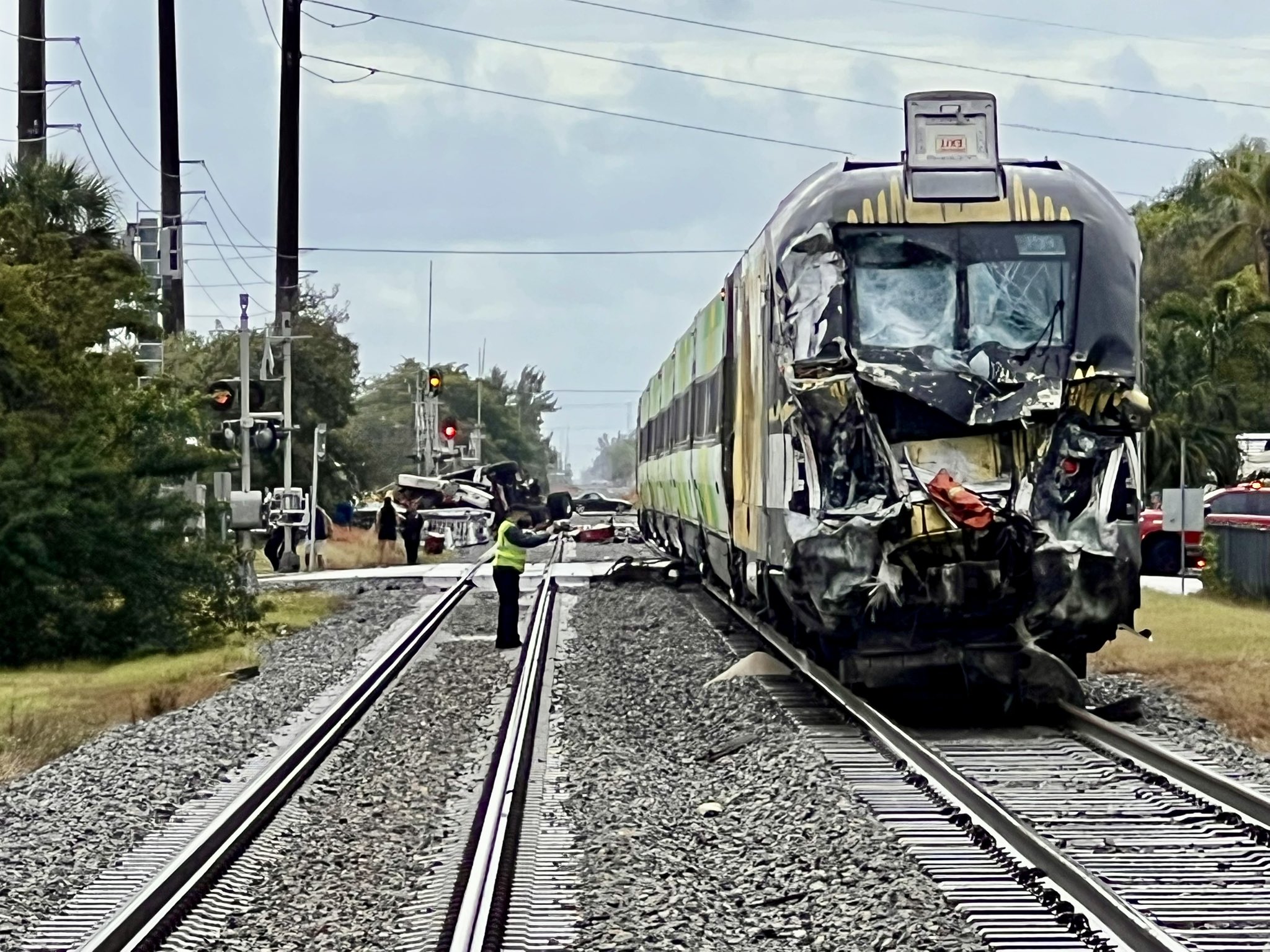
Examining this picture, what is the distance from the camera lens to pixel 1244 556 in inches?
1057

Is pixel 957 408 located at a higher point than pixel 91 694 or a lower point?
higher

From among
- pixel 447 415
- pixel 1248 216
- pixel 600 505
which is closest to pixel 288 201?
pixel 1248 216

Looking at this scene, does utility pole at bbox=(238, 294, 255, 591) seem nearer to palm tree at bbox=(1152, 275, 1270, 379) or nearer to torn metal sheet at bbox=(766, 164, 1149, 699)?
torn metal sheet at bbox=(766, 164, 1149, 699)

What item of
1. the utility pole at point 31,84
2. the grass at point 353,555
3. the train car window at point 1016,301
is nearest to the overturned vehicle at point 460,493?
the grass at point 353,555

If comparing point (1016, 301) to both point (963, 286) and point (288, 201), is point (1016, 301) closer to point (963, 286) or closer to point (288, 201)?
point (963, 286)

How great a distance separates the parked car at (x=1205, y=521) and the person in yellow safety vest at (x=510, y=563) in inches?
351

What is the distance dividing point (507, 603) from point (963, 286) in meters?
8.77

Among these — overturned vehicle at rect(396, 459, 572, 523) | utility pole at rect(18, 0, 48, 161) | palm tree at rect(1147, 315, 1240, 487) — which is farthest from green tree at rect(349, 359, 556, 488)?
utility pole at rect(18, 0, 48, 161)

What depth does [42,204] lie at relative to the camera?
27.1 metres

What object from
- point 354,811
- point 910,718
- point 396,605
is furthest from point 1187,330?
point 354,811

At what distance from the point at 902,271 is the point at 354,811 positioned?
5316 mm

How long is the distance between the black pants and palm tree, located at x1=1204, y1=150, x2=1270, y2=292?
31.0 metres

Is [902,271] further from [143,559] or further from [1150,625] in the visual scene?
[143,559]

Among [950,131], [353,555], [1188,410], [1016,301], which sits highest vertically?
[950,131]
